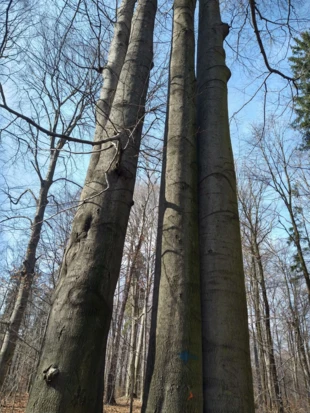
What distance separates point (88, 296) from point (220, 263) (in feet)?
2.65

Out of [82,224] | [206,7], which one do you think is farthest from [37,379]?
[206,7]

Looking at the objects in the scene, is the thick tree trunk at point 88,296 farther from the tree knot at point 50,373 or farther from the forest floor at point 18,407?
the forest floor at point 18,407

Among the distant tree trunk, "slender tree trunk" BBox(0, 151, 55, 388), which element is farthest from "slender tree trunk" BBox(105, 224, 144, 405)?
"slender tree trunk" BBox(0, 151, 55, 388)

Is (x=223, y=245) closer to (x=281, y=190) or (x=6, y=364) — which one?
(x=6, y=364)

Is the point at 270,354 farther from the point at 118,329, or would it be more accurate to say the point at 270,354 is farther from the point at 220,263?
the point at 220,263

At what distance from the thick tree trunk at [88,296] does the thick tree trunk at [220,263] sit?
54 centimetres

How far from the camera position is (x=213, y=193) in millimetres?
2109

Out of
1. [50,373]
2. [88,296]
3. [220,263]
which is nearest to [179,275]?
[220,263]

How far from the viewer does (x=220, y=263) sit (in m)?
1.83

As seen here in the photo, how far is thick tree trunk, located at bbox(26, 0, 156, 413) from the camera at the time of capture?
123 centimetres

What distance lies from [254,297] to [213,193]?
399 inches

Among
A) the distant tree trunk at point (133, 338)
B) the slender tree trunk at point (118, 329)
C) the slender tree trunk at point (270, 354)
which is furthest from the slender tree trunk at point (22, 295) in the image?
the slender tree trunk at point (270, 354)

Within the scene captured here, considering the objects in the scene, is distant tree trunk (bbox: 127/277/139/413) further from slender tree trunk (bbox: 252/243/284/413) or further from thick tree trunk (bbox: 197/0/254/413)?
thick tree trunk (bbox: 197/0/254/413)

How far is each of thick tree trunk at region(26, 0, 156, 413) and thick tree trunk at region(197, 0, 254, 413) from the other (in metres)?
0.54
